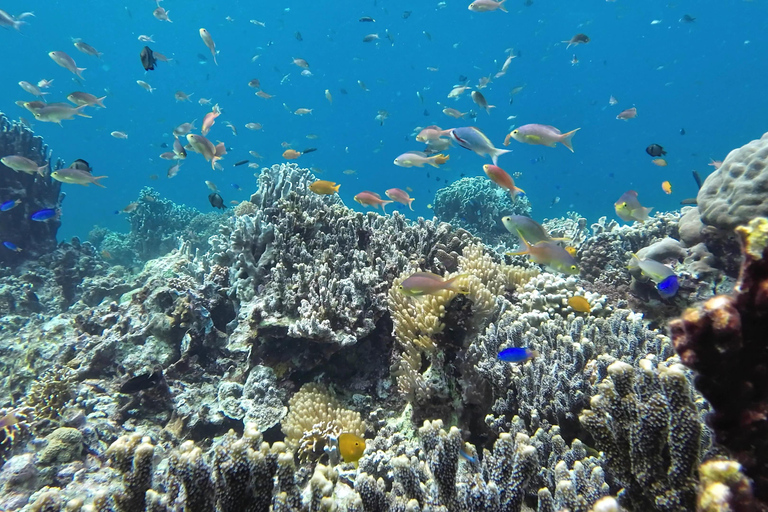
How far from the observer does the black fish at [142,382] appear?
181 inches

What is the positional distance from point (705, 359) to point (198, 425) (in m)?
4.81

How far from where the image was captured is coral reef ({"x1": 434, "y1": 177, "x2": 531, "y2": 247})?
13180mm

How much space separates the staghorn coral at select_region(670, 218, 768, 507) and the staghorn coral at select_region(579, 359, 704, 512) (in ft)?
0.80

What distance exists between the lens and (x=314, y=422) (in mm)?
3658

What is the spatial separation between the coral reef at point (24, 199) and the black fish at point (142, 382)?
9.13 m

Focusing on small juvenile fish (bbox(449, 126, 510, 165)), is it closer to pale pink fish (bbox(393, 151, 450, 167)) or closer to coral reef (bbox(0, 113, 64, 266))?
pale pink fish (bbox(393, 151, 450, 167))

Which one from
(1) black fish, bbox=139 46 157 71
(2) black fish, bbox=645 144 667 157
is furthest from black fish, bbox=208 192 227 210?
(2) black fish, bbox=645 144 667 157

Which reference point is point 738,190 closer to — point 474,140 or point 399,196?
point 474,140

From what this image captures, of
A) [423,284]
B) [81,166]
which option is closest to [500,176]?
[423,284]

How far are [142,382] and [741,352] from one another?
18.7ft

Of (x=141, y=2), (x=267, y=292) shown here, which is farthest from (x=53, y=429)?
(x=141, y=2)

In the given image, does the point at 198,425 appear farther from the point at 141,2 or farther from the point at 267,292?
the point at 141,2

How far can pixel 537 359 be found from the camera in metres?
3.22

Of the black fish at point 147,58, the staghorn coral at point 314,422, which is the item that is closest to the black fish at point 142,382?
the staghorn coral at point 314,422
